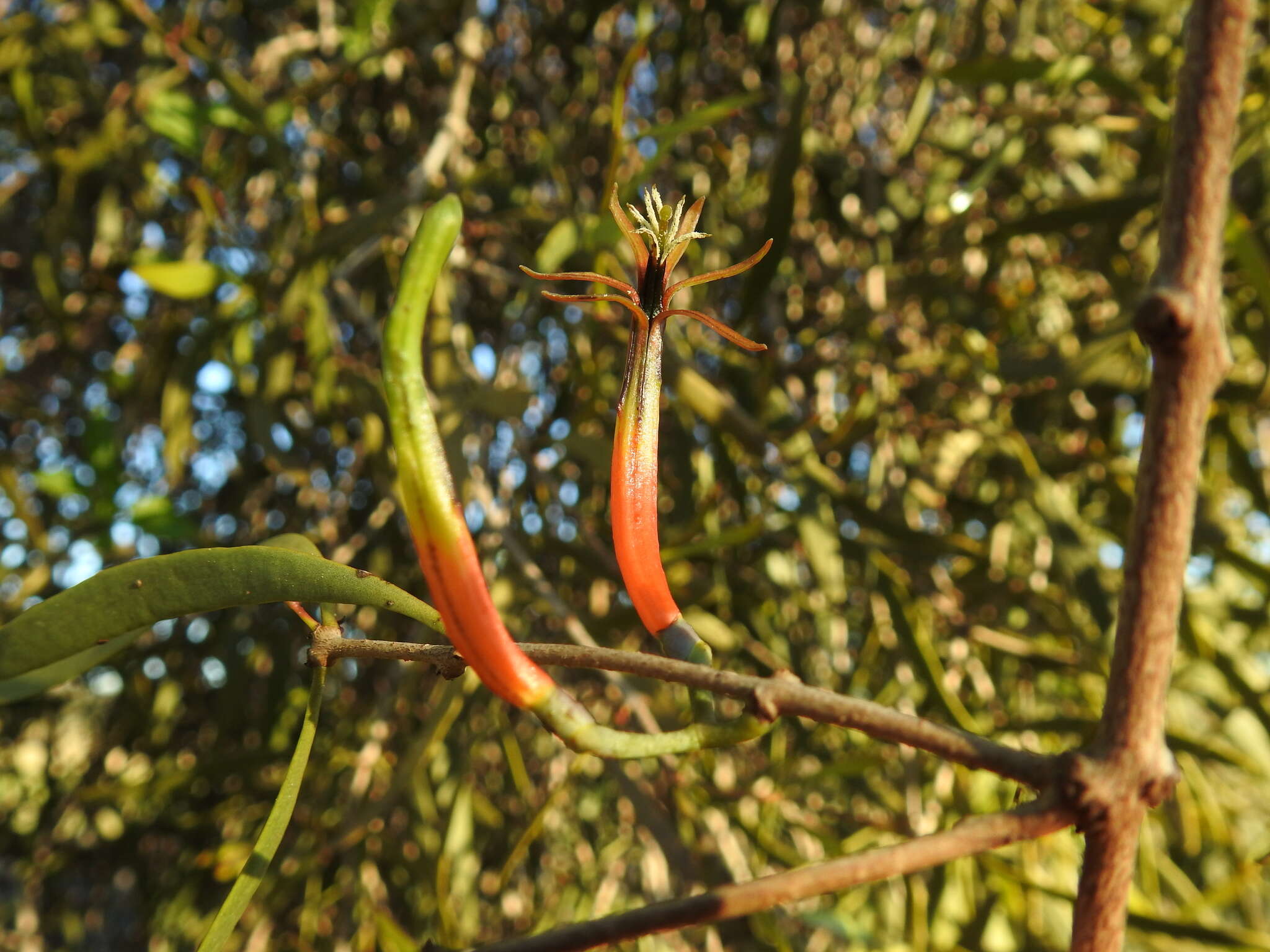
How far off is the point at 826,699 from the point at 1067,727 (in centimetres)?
69

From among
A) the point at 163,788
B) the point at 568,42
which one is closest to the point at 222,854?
the point at 163,788

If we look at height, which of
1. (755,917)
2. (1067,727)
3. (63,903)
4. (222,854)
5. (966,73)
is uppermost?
(966,73)

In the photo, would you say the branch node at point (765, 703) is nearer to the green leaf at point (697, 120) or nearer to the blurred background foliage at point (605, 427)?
the blurred background foliage at point (605, 427)

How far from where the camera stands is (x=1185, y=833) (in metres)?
1.08

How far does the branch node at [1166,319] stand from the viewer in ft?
0.81

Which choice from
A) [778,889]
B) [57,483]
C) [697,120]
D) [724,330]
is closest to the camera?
[778,889]

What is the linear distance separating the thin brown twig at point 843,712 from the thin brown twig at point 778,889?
0.6 inches

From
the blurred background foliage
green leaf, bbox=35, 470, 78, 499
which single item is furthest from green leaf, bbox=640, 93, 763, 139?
green leaf, bbox=35, 470, 78, 499

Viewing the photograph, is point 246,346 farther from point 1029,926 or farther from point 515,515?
point 1029,926

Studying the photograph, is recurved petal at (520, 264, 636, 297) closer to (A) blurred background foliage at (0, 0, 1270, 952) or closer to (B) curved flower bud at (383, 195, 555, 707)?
(B) curved flower bud at (383, 195, 555, 707)

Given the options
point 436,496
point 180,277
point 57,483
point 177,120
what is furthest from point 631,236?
point 57,483

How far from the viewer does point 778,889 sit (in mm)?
201

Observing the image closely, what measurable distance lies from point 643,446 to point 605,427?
2.30 ft

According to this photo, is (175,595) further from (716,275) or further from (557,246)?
(557,246)
